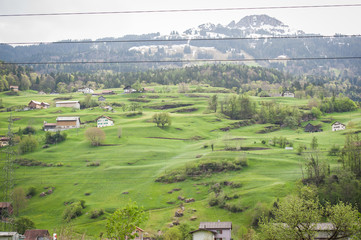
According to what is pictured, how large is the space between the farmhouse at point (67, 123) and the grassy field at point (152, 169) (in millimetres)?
Answer: 4197

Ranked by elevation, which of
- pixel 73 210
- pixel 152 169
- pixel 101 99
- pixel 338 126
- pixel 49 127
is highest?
pixel 101 99

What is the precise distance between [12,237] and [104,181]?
49.6 meters

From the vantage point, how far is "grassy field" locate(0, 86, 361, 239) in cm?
7398

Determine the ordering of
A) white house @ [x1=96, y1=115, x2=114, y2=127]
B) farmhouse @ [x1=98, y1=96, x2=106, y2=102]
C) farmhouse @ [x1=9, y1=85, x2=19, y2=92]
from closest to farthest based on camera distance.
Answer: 1. white house @ [x1=96, y1=115, x2=114, y2=127]
2. farmhouse @ [x1=98, y1=96, x2=106, y2=102]
3. farmhouse @ [x1=9, y1=85, x2=19, y2=92]

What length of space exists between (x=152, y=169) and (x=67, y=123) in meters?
49.5

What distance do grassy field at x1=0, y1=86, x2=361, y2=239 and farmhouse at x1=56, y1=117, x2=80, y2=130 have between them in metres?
4.20

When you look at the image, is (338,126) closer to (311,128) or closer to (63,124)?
(311,128)

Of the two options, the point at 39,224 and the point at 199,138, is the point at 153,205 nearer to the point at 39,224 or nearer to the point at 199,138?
the point at 39,224

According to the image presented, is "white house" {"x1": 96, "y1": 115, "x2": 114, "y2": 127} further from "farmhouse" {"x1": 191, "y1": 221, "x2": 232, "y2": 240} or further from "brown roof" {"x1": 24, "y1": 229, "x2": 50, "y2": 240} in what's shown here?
"farmhouse" {"x1": 191, "y1": 221, "x2": 232, "y2": 240}

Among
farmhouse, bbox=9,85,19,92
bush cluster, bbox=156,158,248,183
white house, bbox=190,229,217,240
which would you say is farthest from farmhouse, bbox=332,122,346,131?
farmhouse, bbox=9,85,19,92

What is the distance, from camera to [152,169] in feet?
321

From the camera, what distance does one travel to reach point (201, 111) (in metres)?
160

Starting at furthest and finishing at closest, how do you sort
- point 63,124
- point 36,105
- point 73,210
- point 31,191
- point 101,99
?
1. point 101,99
2. point 36,105
3. point 63,124
4. point 31,191
5. point 73,210

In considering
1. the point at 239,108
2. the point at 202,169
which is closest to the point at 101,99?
the point at 239,108
